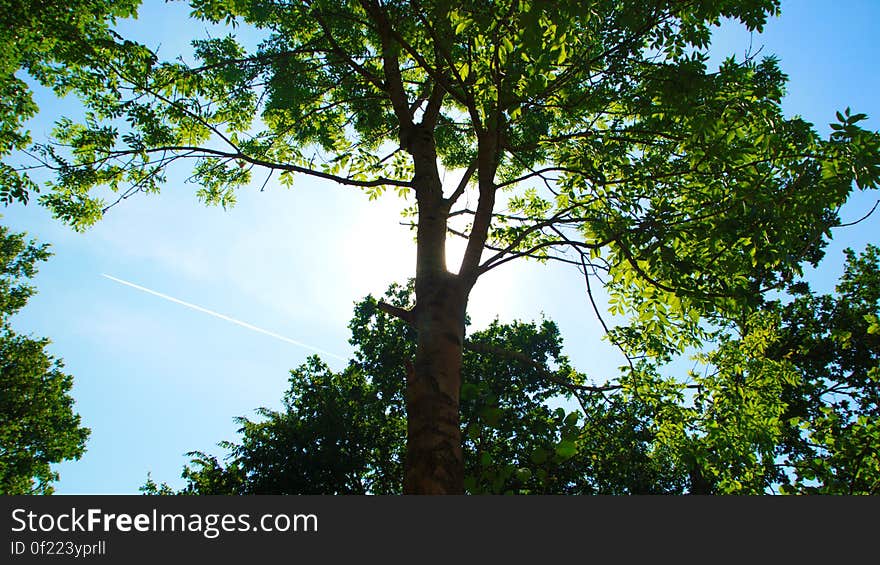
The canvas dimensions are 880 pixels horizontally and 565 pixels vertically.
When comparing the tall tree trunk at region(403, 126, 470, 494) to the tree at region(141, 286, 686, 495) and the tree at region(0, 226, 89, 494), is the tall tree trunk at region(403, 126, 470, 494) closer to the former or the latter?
the tree at region(141, 286, 686, 495)

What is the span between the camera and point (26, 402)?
23.1 meters

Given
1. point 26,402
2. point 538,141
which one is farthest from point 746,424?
point 26,402

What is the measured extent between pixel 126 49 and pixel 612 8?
20.1ft

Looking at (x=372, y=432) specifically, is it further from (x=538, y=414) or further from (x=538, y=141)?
(x=538, y=141)

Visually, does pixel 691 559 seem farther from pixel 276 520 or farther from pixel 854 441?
pixel 854 441

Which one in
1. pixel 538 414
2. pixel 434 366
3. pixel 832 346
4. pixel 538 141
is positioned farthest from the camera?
pixel 832 346

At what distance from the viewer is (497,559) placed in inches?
78.3

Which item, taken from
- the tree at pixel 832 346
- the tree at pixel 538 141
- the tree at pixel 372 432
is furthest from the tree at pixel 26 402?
the tree at pixel 832 346

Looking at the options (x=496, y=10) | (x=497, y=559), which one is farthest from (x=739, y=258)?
(x=497, y=559)

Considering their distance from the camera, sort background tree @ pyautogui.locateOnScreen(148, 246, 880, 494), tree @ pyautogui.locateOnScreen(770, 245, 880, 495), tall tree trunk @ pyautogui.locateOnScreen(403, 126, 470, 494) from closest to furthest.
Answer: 1. tall tree trunk @ pyautogui.locateOnScreen(403, 126, 470, 494)
2. background tree @ pyautogui.locateOnScreen(148, 246, 880, 494)
3. tree @ pyautogui.locateOnScreen(770, 245, 880, 495)

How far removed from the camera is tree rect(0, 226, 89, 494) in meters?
22.2

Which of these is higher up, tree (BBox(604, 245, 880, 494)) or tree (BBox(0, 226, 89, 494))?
tree (BBox(0, 226, 89, 494))

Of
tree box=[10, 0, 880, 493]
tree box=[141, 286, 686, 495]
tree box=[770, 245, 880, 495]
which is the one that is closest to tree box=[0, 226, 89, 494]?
Result: tree box=[141, 286, 686, 495]

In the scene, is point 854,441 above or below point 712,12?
below
